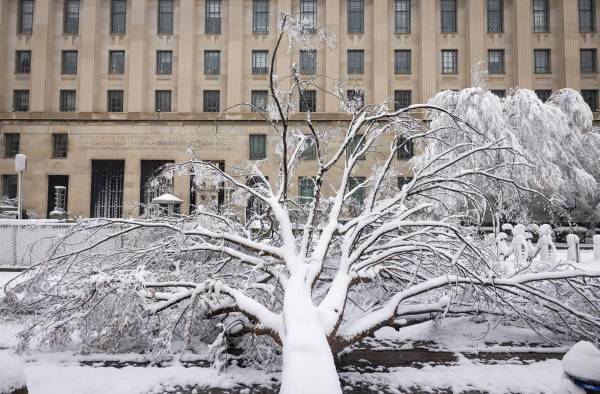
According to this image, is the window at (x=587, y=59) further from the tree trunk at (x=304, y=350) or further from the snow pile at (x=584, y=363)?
the tree trunk at (x=304, y=350)

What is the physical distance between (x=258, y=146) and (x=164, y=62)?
10.2 m

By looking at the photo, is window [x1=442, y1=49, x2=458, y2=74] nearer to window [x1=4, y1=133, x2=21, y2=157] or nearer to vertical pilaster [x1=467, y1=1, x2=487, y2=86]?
vertical pilaster [x1=467, y1=1, x2=487, y2=86]

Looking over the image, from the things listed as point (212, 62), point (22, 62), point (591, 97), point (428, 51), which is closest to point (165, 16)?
point (212, 62)

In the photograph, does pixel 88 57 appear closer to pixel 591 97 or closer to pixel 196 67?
pixel 196 67

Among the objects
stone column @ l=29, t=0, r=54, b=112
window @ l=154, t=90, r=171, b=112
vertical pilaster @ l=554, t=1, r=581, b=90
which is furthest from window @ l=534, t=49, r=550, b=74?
stone column @ l=29, t=0, r=54, b=112

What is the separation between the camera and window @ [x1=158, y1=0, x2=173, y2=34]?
120ft

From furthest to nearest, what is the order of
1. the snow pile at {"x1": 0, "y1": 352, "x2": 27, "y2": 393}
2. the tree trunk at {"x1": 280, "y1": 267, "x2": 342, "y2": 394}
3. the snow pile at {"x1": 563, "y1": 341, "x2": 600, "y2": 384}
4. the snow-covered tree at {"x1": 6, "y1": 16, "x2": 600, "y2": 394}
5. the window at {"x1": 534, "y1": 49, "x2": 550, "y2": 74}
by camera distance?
the window at {"x1": 534, "y1": 49, "x2": 550, "y2": 74}, the snow-covered tree at {"x1": 6, "y1": 16, "x2": 600, "y2": 394}, the tree trunk at {"x1": 280, "y1": 267, "x2": 342, "y2": 394}, the snow pile at {"x1": 563, "y1": 341, "x2": 600, "y2": 384}, the snow pile at {"x1": 0, "y1": 352, "x2": 27, "y2": 393}

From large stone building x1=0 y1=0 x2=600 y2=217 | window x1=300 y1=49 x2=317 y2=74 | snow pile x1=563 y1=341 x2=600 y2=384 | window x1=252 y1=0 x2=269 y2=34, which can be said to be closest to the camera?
snow pile x1=563 y1=341 x2=600 y2=384

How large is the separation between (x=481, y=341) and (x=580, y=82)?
3477 centimetres

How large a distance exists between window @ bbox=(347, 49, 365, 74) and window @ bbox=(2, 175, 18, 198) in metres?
27.6

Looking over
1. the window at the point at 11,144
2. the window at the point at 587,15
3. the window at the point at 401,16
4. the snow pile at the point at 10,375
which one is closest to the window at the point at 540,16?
the window at the point at 587,15

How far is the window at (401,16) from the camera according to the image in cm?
3672

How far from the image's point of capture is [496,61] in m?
36.3

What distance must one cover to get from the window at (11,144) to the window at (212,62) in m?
15.5
